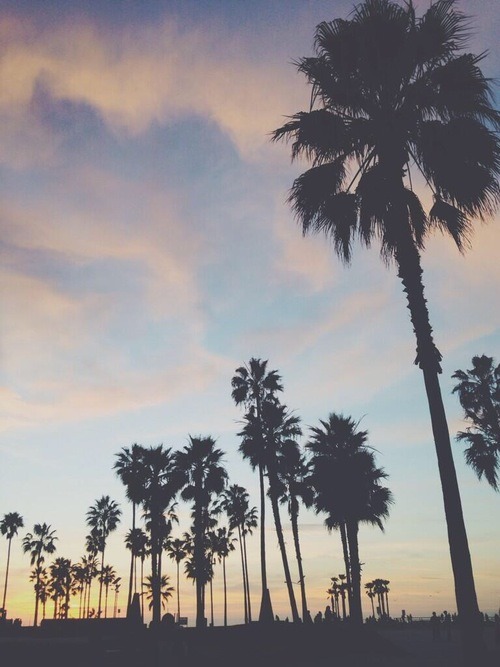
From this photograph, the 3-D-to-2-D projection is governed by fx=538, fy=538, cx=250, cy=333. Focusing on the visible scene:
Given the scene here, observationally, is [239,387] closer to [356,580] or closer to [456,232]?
[356,580]

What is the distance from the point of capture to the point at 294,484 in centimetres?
3981

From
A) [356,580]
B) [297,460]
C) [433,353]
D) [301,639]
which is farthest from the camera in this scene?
[297,460]

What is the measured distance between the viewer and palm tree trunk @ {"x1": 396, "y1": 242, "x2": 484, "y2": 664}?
9.40 m

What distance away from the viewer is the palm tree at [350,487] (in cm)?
3136

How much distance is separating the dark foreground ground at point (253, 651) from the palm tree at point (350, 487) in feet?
10.5

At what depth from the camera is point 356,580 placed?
30047 mm

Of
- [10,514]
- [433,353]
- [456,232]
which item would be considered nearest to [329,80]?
[456,232]

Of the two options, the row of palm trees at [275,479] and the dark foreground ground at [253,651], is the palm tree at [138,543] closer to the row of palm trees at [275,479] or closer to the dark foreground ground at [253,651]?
the row of palm trees at [275,479]

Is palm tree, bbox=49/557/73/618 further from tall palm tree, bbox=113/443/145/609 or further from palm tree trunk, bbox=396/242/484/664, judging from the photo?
palm tree trunk, bbox=396/242/484/664

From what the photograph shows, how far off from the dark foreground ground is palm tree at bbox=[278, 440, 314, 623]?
9.19m

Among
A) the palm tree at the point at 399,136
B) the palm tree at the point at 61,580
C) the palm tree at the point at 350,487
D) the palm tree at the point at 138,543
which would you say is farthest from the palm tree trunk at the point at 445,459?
the palm tree at the point at 61,580

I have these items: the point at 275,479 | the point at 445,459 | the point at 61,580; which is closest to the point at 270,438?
the point at 275,479

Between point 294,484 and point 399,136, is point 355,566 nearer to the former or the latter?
point 294,484

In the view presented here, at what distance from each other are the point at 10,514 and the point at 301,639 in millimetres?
70324
